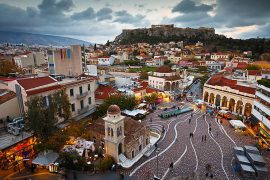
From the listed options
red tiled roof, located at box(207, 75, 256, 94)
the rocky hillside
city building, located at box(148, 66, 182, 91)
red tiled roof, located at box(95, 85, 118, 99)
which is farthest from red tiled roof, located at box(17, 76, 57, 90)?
the rocky hillside


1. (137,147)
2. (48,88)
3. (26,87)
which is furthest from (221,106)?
(26,87)

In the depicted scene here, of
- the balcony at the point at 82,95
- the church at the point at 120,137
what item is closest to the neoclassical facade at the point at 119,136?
the church at the point at 120,137

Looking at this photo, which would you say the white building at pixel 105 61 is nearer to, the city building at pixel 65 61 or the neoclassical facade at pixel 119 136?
the city building at pixel 65 61

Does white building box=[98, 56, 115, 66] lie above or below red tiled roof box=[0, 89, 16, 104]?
above

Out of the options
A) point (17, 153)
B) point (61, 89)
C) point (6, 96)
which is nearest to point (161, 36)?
point (61, 89)

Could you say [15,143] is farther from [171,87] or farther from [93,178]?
[171,87]

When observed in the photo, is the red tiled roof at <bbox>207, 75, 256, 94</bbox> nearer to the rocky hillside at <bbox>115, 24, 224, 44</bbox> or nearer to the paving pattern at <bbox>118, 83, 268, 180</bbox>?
the paving pattern at <bbox>118, 83, 268, 180</bbox>

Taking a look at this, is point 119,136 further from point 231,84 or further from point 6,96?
point 231,84
